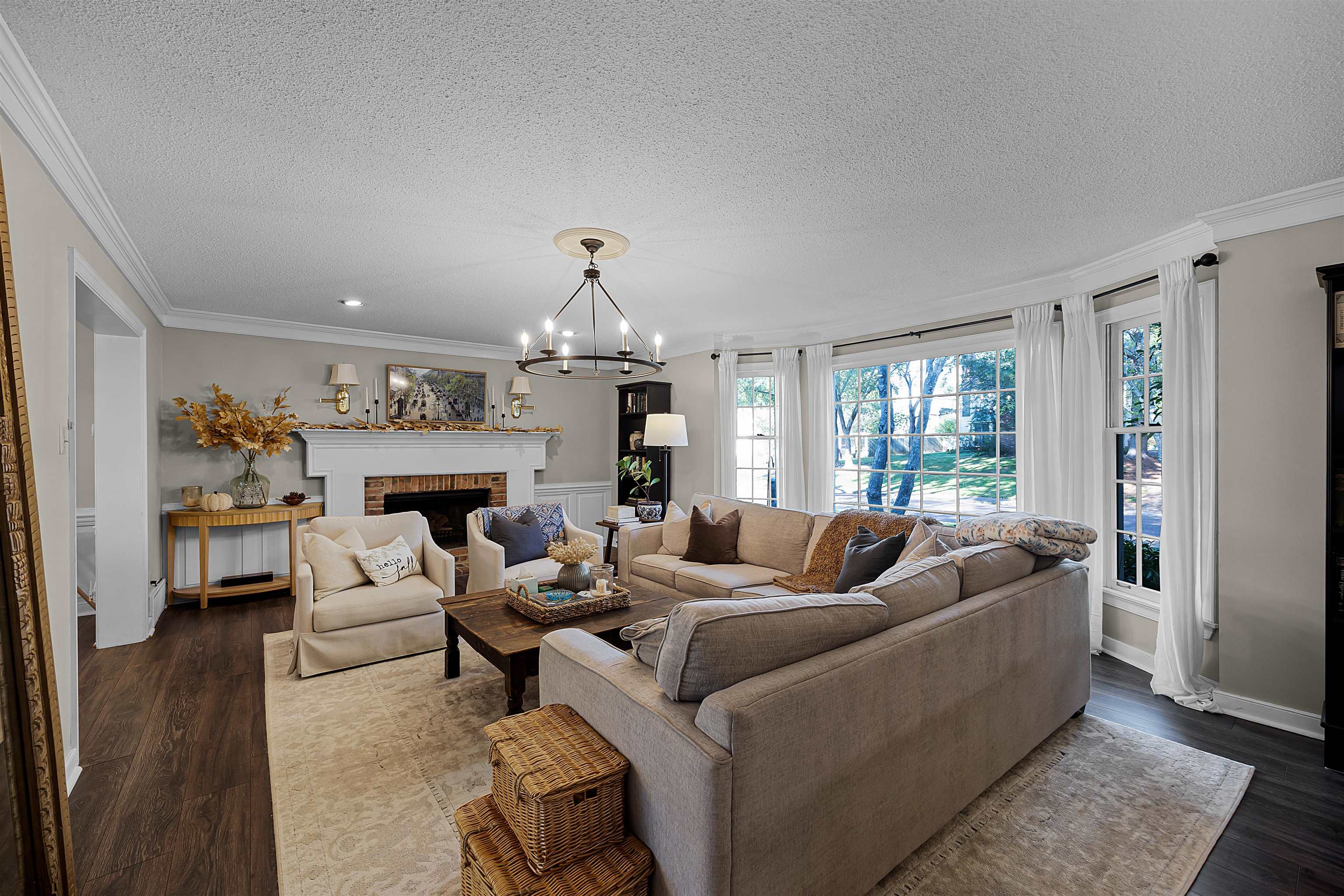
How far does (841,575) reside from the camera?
3080 mm

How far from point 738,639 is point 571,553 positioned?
188 centimetres

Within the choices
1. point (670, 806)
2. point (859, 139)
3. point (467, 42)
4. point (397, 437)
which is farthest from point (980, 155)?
point (397, 437)

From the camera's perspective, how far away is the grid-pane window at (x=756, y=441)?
6074 mm

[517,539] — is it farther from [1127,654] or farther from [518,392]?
[1127,654]

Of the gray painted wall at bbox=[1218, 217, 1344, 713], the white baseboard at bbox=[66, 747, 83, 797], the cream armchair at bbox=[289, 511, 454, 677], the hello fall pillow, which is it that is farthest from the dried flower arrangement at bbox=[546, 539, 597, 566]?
the gray painted wall at bbox=[1218, 217, 1344, 713]

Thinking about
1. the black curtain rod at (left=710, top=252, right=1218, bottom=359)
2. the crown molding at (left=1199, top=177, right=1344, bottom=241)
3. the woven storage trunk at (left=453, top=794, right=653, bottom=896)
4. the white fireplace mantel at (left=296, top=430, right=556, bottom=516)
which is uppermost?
the crown molding at (left=1199, top=177, right=1344, bottom=241)

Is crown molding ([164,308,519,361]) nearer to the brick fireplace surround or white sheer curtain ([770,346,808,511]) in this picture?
the brick fireplace surround

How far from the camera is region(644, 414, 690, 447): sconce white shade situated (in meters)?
5.66

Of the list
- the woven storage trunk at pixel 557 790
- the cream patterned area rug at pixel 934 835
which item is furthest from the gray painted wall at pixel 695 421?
the woven storage trunk at pixel 557 790

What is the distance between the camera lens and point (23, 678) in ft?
5.23

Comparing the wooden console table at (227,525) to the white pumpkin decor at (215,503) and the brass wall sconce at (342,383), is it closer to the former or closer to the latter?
the white pumpkin decor at (215,503)

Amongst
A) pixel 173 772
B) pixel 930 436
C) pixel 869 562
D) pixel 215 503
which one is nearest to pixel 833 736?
pixel 869 562

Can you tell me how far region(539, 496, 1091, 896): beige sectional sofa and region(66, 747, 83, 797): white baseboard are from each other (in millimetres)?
1911

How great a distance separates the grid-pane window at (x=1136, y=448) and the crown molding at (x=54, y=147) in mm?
4925
